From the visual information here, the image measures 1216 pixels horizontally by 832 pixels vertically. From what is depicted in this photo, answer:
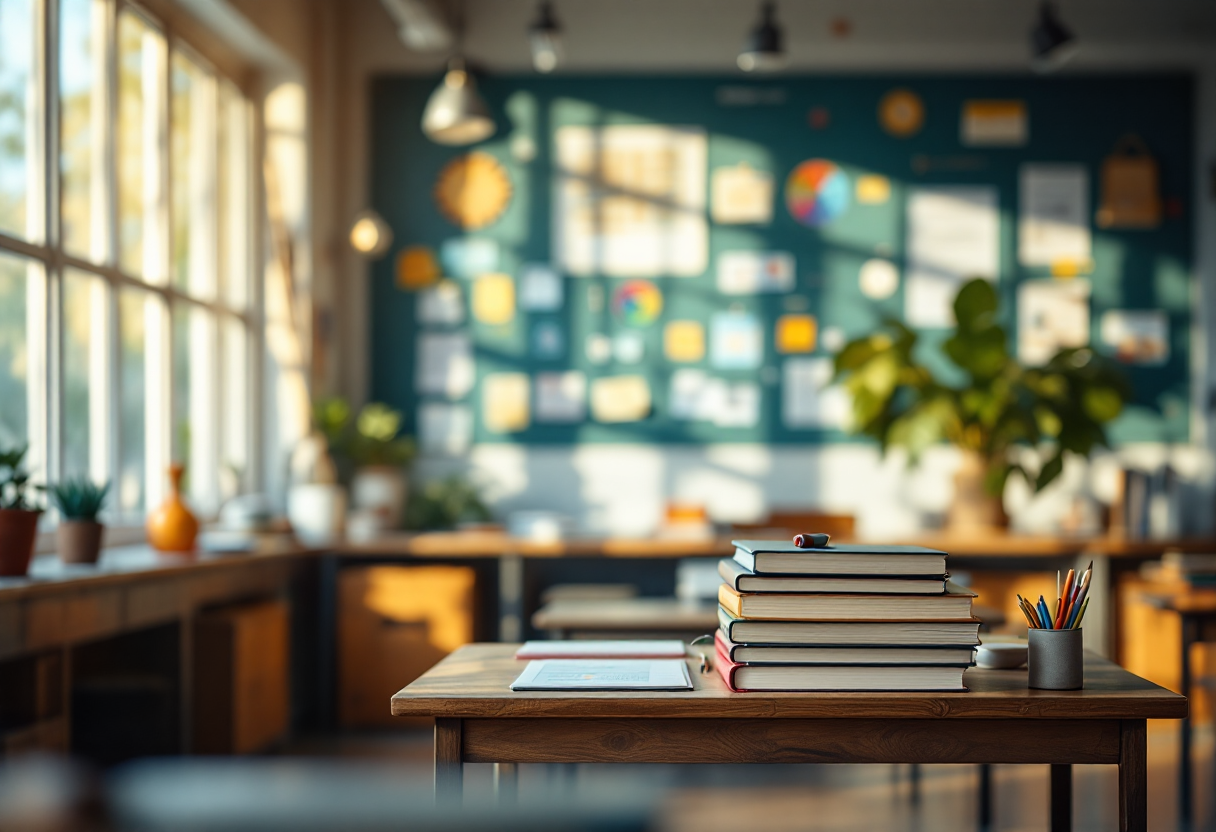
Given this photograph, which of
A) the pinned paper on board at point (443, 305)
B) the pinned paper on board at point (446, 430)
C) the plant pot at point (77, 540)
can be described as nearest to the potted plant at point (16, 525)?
the plant pot at point (77, 540)

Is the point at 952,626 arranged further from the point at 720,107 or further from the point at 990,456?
the point at 720,107

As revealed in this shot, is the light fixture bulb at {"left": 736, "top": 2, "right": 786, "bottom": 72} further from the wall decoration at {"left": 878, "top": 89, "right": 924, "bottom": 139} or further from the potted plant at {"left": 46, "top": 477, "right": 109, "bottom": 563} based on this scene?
the potted plant at {"left": 46, "top": 477, "right": 109, "bottom": 563}

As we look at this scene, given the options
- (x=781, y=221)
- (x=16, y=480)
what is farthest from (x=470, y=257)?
(x=16, y=480)

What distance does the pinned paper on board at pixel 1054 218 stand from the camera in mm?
5906

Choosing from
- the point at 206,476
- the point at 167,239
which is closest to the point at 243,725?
the point at 206,476

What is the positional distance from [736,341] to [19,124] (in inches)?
134

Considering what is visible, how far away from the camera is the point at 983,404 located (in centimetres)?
494

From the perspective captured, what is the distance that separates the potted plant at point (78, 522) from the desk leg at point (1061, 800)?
2672 mm

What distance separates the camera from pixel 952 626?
1751 millimetres

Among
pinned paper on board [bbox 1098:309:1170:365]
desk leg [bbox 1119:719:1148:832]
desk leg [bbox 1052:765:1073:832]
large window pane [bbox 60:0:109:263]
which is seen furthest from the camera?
pinned paper on board [bbox 1098:309:1170:365]

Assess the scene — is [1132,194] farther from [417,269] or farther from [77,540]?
[77,540]

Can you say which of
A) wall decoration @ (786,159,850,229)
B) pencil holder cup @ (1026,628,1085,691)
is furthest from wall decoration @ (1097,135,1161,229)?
pencil holder cup @ (1026,628,1085,691)

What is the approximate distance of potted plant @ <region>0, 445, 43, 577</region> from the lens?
9.82 feet

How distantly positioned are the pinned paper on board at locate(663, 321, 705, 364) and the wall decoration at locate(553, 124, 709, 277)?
27 cm
